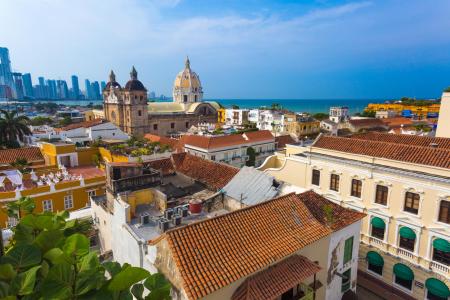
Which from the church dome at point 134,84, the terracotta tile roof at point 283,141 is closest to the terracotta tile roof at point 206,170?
the terracotta tile roof at point 283,141

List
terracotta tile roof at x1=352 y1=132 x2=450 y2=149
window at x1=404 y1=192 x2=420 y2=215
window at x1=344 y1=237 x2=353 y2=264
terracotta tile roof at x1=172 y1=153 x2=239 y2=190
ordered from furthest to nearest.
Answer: terracotta tile roof at x1=352 y1=132 x2=450 y2=149
terracotta tile roof at x1=172 y1=153 x2=239 y2=190
window at x1=404 y1=192 x2=420 y2=215
window at x1=344 y1=237 x2=353 y2=264

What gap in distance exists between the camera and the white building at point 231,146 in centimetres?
4408

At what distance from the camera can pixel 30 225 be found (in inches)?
218

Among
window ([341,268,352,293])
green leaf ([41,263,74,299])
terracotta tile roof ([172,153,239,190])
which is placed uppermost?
green leaf ([41,263,74,299])

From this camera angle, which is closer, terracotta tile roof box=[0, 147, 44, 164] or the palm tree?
terracotta tile roof box=[0, 147, 44, 164]

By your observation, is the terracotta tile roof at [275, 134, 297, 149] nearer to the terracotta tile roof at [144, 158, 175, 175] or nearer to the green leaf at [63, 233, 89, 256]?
the terracotta tile roof at [144, 158, 175, 175]

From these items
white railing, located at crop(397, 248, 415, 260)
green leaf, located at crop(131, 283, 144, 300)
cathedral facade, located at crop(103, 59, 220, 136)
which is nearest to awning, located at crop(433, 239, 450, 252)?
white railing, located at crop(397, 248, 415, 260)

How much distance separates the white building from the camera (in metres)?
44.1

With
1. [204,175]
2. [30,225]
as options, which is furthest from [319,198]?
[30,225]

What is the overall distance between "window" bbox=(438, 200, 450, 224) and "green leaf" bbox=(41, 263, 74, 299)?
2041 cm

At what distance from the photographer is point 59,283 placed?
163 inches

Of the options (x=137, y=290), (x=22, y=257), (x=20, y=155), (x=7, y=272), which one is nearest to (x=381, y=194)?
(x=137, y=290)

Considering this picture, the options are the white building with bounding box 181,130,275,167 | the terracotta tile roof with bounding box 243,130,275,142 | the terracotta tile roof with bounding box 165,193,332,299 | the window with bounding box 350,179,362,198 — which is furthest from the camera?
the terracotta tile roof with bounding box 243,130,275,142

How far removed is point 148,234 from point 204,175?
10.3 meters
